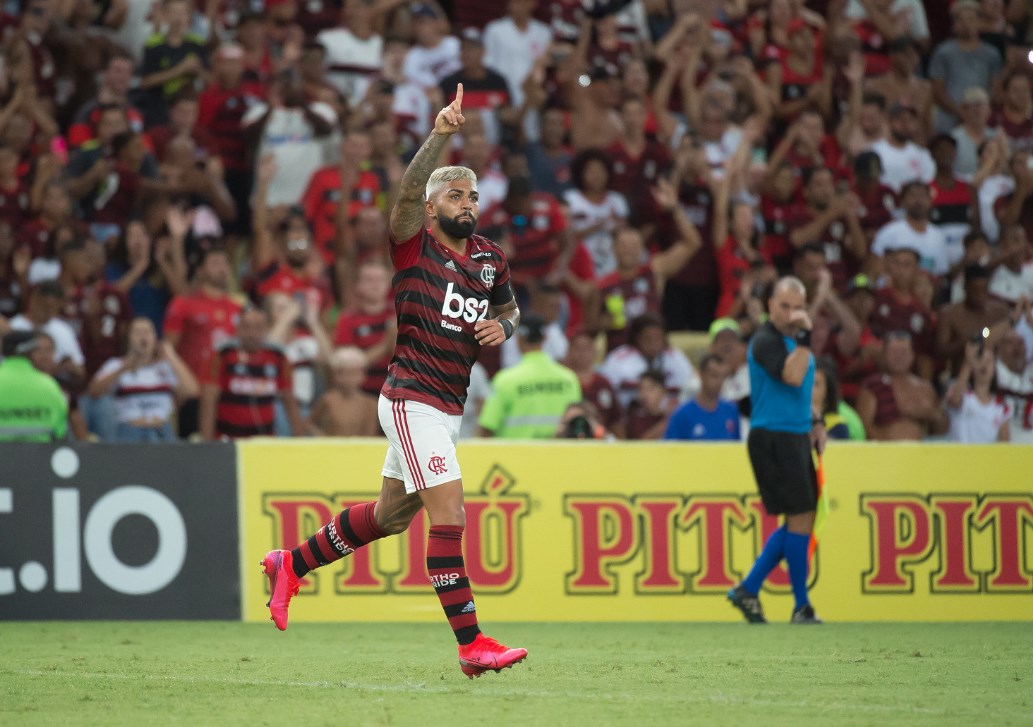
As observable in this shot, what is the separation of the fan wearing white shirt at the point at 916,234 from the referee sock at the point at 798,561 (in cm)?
588

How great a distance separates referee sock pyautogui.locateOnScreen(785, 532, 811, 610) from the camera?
10.2 meters

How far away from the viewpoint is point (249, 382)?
496 inches

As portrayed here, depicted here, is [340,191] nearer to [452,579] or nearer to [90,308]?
[90,308]

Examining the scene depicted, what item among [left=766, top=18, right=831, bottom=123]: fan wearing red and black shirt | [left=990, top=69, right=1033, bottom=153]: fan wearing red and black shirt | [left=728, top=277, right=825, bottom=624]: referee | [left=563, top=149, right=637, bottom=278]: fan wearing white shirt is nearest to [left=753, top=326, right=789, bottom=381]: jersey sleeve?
[left=728, top=277, right=825, bottom=624]: referee

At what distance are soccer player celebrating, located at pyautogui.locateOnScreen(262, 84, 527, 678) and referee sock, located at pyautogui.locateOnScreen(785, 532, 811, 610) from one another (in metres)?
3.30

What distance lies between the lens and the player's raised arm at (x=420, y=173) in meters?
7.11

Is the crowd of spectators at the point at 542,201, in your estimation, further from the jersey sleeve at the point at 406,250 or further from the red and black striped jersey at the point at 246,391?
the jersey sleeve at the point at 406,250

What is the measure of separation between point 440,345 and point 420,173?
0.87 meters

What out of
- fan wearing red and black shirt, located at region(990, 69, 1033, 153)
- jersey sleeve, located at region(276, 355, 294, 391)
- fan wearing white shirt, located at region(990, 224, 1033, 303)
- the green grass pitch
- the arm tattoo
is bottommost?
the green grass pitch

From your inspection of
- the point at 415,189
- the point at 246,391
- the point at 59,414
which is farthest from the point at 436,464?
the point at 246,391

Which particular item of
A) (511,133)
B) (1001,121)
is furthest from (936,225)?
(511,133)

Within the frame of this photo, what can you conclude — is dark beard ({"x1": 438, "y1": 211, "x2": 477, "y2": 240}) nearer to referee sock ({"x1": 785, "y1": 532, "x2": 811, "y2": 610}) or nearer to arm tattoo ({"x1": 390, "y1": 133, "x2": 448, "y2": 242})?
A: arm tattoo ({"x1": 390, "y1": 133, "x2": 448, "y2": 242})

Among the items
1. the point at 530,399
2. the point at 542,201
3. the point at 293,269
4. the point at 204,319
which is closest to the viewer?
the point at 530,399

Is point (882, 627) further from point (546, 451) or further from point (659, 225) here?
point (659, 225)
